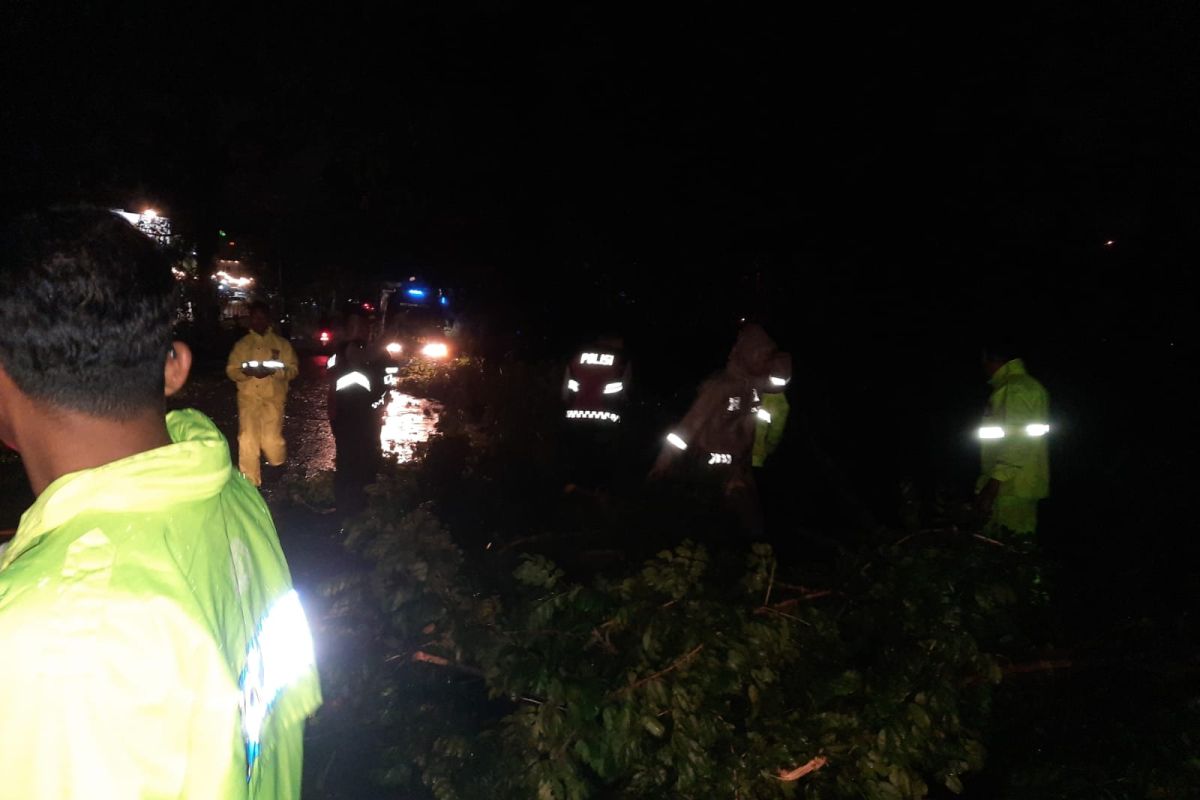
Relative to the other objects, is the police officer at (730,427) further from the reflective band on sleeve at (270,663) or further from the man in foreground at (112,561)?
the man in foreground at (112,561)

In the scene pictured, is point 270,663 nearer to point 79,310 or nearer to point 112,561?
point 112,561

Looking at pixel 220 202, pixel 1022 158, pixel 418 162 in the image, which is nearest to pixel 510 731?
pixel 1022 158

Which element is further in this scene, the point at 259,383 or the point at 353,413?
the point at 259,383

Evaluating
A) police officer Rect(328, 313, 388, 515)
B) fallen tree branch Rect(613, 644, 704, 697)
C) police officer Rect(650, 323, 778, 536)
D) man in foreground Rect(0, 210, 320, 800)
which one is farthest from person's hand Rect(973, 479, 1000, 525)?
police officer Rect(328, 313, 388, 515)

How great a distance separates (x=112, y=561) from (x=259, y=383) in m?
7.14

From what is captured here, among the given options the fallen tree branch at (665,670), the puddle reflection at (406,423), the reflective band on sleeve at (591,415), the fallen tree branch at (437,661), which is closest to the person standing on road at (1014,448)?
the fallen tree branch at (665,670)

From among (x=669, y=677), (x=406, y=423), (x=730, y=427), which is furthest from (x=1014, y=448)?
(x=406, y=423)

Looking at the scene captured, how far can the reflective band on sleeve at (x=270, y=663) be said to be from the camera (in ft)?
3.56

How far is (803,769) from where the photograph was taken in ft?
8.30

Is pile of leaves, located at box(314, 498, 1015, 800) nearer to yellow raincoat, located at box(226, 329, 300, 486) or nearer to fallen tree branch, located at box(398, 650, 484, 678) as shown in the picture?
fallen tree branch, located at box(398, 650, 484, 678)

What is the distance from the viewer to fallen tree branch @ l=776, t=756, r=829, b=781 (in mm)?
2525

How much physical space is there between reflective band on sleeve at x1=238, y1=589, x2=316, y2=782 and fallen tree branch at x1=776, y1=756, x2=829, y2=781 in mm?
1727

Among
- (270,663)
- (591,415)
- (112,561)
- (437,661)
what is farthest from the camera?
(591,415)

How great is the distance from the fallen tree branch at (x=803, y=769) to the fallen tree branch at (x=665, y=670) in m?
0.47
